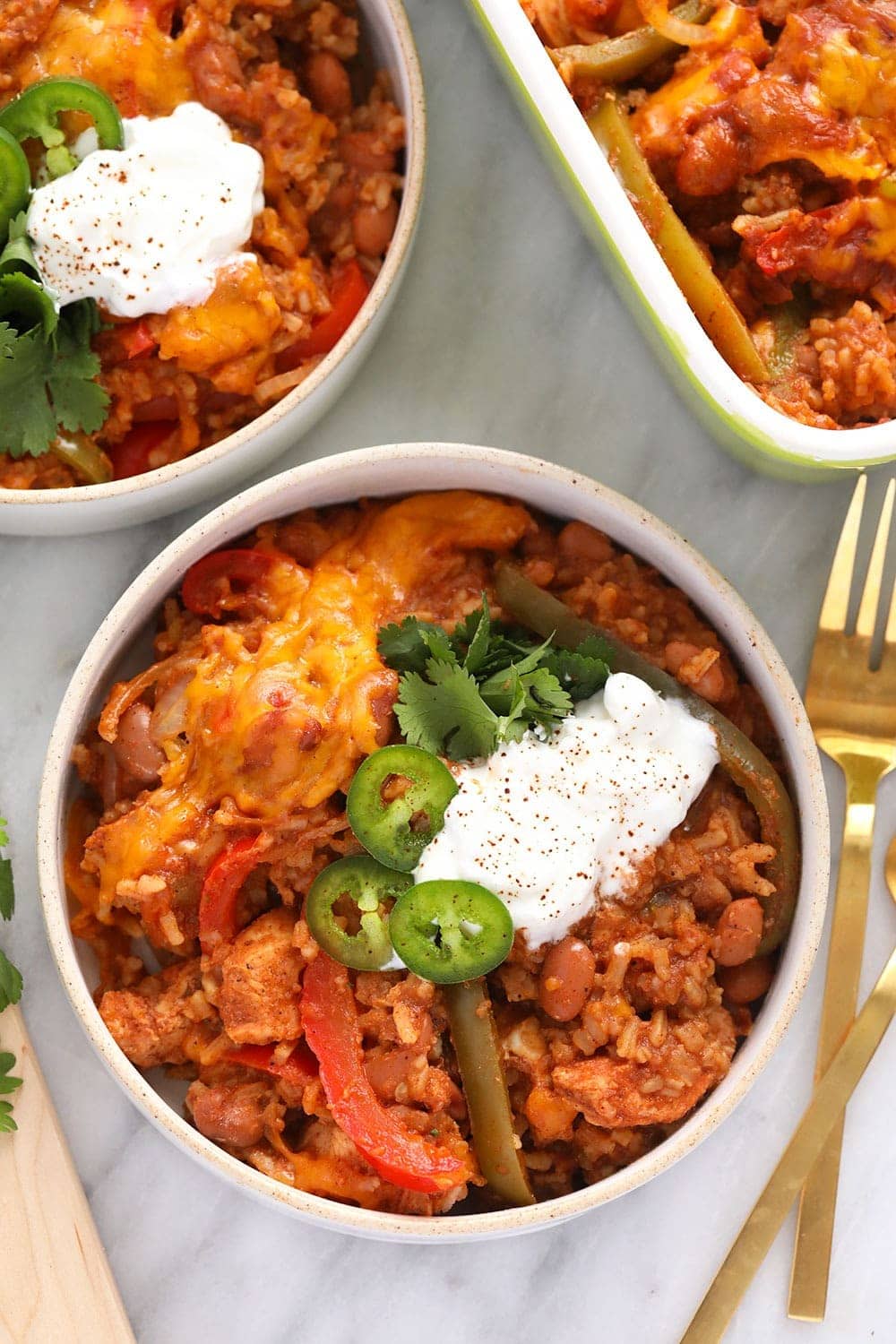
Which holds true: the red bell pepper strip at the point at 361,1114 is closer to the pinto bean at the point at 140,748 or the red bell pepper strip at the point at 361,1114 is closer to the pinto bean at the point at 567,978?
the pinto bean at the point at 567,978

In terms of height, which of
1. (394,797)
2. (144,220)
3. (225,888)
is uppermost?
(144,220)

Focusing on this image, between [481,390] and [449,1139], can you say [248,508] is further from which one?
[449,1139]

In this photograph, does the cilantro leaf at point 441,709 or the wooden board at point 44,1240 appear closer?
the cilantro leaf at point 441,709

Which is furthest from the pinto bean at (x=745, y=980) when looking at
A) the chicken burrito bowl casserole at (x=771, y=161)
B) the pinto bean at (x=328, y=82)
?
the pinto bean at (x=328, y=82)

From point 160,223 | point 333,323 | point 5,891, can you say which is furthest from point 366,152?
point 5,891

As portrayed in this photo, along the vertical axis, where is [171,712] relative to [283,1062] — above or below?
above

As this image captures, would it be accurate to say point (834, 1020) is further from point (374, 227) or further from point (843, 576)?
point (374, 227)

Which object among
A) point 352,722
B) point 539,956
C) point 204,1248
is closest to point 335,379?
point 352,722
